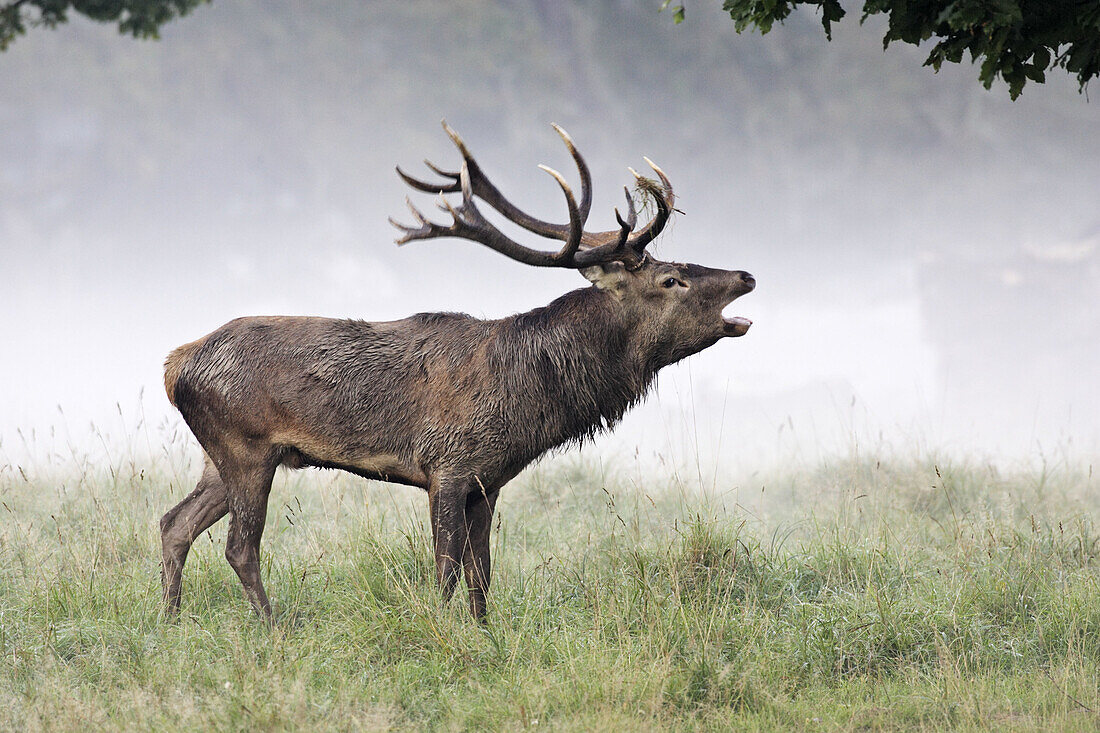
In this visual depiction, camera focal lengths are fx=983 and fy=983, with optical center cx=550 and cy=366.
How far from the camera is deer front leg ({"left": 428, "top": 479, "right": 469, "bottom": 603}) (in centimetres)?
545

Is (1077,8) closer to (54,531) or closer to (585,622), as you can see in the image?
(585,622)

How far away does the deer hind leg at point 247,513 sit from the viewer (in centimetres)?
566

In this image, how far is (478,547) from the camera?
18.8ft

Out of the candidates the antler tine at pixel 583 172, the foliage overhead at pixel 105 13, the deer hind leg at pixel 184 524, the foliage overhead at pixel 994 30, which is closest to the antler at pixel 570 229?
the antler tine at pixel 583 172

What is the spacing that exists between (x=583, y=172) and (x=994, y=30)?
7.59 feet

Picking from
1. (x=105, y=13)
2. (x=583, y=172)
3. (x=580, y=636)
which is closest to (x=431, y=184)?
(x=583, y=172)

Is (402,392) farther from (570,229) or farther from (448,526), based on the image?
(570,229)

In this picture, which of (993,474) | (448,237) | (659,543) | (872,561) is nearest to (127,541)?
(448,237)

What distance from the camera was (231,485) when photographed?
225 inches

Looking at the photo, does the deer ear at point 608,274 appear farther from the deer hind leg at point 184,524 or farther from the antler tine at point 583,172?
the deer hind leg at point 184,524

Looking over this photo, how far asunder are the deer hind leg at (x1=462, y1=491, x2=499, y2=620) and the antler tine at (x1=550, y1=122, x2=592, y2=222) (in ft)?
5.80

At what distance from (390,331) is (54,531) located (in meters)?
3.91

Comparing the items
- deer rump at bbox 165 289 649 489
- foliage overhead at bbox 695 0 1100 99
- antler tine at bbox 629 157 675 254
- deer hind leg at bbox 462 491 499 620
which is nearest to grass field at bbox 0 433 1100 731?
deer hind leg at bbox 462 491 499 620

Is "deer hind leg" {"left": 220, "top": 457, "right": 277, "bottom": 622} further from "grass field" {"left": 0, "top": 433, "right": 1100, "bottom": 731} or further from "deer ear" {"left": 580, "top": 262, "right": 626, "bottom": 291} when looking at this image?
"deer ear" {"left": 580, "top": 262, "right": 626, "bottom": 291}
